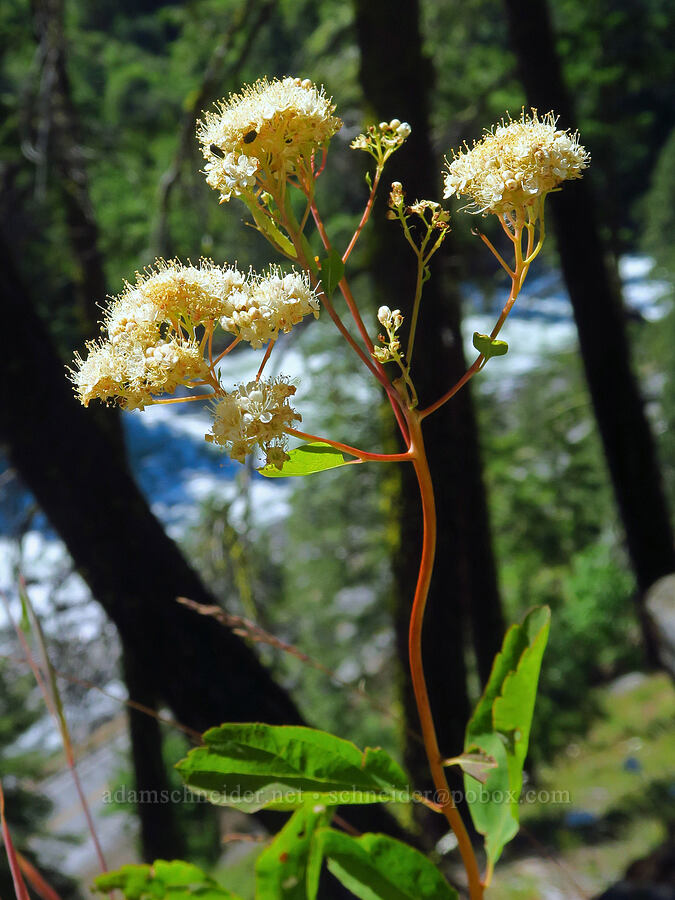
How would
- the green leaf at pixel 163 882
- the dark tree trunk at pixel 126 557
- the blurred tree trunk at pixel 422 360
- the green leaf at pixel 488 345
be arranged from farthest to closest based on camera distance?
the blurred tree trunk at pixel 422 360, the dark tree trunk at pixel 126 557, the green leaf at pixel 488 345, the green leaf at pixel 163 882

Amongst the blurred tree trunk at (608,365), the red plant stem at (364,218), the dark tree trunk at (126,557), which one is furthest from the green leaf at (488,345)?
the blurred tree trunk at (608,365)

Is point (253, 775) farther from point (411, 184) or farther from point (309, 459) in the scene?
point (411, 184)

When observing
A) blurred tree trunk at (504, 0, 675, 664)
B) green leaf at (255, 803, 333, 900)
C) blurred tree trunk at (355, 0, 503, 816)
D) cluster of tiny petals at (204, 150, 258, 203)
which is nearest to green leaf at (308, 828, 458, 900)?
green leaf at (255, 803, 333, 900)

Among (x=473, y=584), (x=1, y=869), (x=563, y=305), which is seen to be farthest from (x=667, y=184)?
(x=1, y=869)

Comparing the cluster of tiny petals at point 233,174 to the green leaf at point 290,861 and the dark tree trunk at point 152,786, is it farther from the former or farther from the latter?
the dark tree trunk at point 152,786

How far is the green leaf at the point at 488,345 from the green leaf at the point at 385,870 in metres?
0.37

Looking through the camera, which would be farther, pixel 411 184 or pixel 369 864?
pixel 411 184

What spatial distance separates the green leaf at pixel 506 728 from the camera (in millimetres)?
654

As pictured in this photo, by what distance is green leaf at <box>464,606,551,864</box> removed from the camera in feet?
2.15

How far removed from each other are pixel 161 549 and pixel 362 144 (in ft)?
4.08

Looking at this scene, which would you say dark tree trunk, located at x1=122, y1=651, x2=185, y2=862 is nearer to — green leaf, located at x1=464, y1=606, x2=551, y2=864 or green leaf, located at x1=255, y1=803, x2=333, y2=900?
green leaf, located at x1=464, y1=606, x2=551, y2=864

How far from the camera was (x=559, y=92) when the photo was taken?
12.2 feet

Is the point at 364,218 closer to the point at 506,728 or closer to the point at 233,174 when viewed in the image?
the point at 233,174

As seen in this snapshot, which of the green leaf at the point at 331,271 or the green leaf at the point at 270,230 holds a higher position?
the green leaf at the point at 270,230
